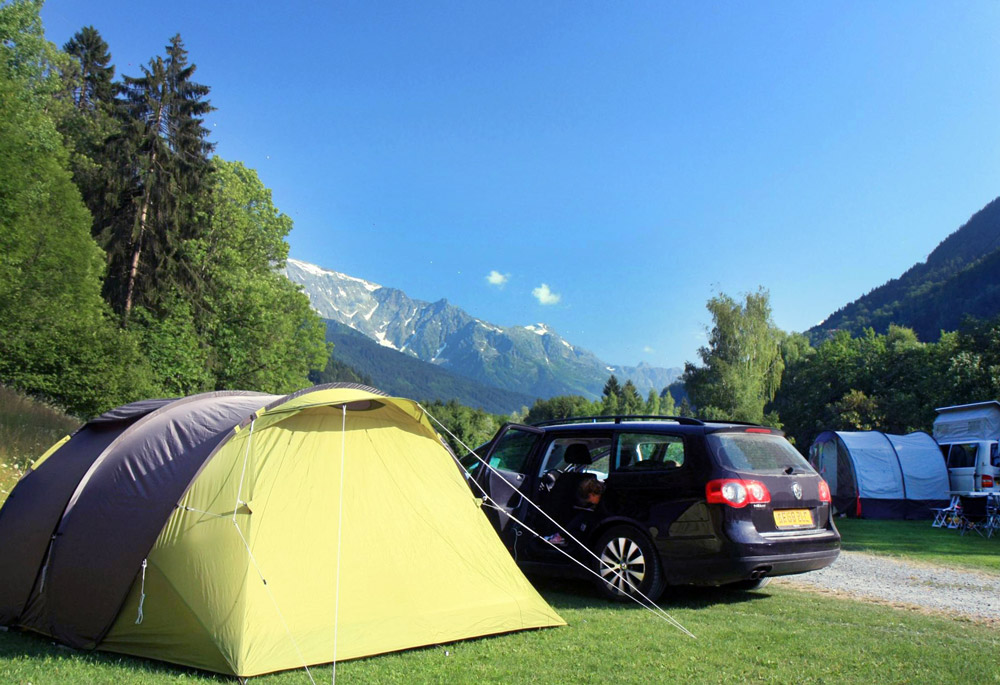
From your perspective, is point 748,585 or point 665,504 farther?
point 748,585

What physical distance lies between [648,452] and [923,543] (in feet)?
30.8

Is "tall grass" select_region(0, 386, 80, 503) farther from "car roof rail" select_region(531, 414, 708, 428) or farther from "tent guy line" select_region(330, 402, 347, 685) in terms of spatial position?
"car roof rail" select_region(531, 414, 708, 428)

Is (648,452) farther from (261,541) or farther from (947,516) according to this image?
(947,516)

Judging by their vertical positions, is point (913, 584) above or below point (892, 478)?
below

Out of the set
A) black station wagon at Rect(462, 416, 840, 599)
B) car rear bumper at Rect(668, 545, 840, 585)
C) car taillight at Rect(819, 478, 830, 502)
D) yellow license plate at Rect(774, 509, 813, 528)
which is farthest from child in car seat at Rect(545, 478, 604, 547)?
car taillight at Rect(819, 478, 830, 502)

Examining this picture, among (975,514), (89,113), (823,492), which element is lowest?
(975,514)

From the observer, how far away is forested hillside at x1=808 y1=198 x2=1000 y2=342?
334ft

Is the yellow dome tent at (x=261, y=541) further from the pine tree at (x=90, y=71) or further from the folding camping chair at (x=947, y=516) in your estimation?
the pine tree at (x=90, y=71)

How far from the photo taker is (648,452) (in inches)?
274

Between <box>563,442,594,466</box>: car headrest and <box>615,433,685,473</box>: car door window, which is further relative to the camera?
<box>563,442,594,466</box>: car headrest

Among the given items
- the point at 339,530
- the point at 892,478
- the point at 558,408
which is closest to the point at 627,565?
the point at 339,530

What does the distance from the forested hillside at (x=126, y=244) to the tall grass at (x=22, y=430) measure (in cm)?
246

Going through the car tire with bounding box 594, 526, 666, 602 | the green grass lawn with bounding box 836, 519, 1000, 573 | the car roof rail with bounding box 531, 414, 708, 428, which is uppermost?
the car roof rail with bounding box 531, 414, 708, 428

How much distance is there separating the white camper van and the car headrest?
544 inches
